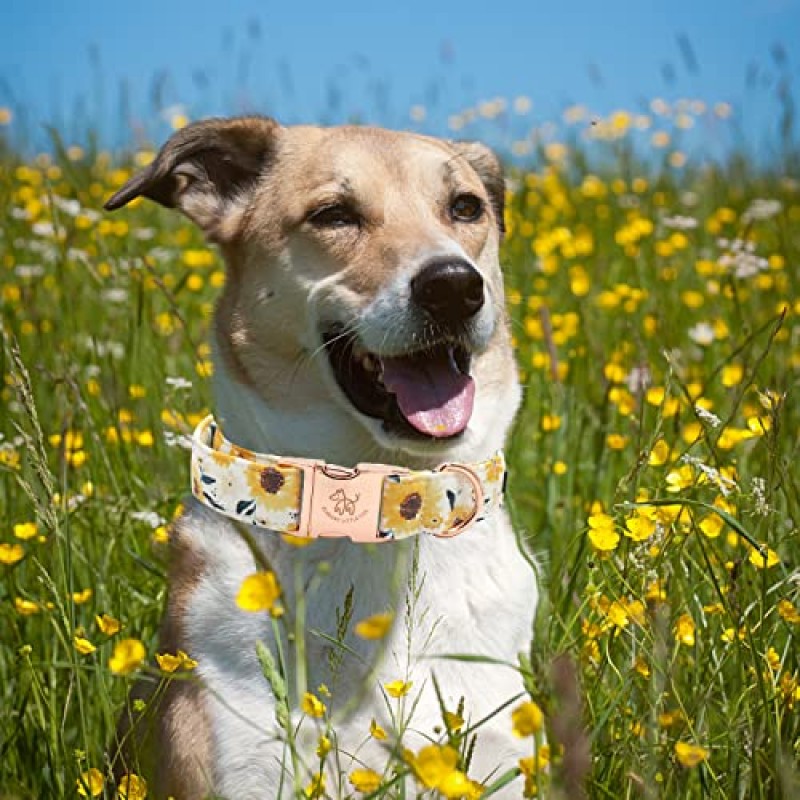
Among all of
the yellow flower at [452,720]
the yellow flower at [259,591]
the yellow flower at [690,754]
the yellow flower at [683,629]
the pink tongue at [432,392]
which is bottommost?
the yellow flower at [683,629]

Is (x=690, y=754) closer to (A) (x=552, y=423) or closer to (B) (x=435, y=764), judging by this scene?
(B) (x=435, y=764)

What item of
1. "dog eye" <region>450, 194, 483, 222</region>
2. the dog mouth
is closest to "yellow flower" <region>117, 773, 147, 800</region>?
the dog mouth

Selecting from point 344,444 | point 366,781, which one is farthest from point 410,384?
point 366,781

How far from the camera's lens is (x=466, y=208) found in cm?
338

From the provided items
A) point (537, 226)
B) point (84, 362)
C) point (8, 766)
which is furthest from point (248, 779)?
point (537, 226)

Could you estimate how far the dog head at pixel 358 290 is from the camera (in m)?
2.95

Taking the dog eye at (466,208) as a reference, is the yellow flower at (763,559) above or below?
below

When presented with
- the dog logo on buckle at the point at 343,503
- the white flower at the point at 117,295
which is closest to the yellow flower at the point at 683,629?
the dog logo on buckle at the point at 343,503

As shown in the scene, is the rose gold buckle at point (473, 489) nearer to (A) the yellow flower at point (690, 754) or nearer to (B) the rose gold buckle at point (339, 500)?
(B) the rose gold buckle at point (339, 500)

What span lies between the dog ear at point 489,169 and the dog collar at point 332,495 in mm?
1289

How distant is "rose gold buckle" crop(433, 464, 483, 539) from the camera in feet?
8.97

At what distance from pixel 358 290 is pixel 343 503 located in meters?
0.65

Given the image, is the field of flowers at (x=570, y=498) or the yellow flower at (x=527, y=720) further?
the field of flowers at (x=570, y=498)

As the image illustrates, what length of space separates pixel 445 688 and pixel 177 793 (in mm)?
625
